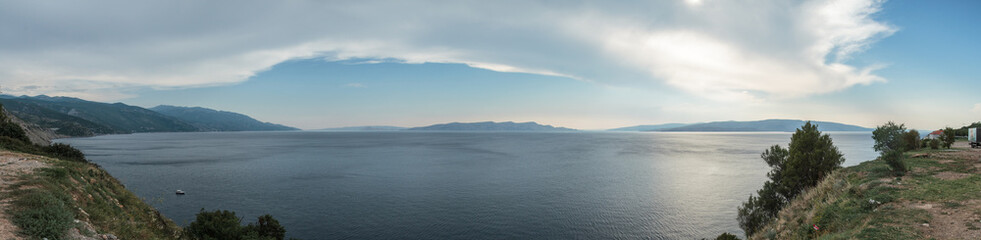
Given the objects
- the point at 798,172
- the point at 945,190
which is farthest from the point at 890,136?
the point at 945,190

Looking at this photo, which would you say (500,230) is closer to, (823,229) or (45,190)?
(823,229)

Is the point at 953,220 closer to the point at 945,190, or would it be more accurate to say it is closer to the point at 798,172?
the point at 945,190

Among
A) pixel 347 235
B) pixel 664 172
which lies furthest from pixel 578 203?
pixel 664 172

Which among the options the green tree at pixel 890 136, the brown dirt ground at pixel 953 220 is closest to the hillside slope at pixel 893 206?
the brown dirt ground at pixel 953 220

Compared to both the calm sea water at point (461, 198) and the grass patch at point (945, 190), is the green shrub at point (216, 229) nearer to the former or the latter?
the calm sea water at point (461, 198)

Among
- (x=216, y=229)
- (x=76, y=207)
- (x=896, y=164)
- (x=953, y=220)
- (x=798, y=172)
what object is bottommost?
(x=216, y=229)

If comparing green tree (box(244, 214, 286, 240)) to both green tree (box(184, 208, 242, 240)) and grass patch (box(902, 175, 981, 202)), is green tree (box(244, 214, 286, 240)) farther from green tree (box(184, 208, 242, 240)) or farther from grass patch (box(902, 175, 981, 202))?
grass patch (box(902, 175, 981, 202))

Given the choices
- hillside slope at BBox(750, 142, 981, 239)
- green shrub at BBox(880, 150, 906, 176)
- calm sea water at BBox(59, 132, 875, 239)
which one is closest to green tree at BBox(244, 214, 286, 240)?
calm sea water at BBox(59, 132, 875, 239)
